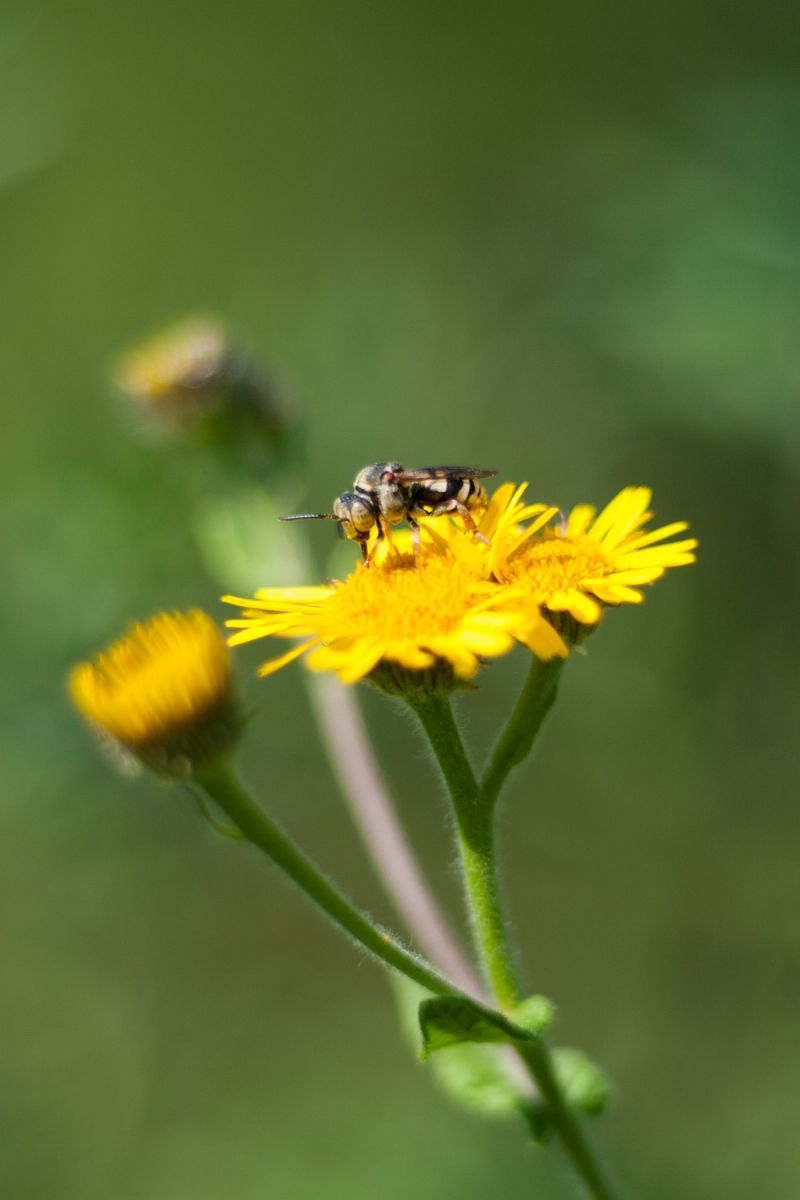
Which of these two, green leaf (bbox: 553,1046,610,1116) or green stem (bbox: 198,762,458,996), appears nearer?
green stem (bbox: 198,762,458,996)

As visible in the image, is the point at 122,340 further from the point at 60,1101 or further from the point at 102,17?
the point at 60,1101

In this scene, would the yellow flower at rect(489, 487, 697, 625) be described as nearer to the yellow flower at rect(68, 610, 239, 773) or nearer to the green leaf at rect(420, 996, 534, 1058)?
the yellow flower at rect(68, 610, 239, 773)

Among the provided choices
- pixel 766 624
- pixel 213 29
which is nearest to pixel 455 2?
pixel 213 29

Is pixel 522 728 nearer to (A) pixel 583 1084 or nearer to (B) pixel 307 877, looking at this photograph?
(B) pixel 307 877

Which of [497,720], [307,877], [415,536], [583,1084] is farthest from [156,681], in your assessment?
[497,720]

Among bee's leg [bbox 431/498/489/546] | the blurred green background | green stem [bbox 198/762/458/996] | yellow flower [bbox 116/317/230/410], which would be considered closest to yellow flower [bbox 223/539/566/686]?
bee's leg [bbox 431/498/489/546]

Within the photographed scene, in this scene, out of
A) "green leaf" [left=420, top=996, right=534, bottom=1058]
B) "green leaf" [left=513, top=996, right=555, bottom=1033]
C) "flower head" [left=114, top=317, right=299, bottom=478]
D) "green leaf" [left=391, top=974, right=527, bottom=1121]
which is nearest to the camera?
"green leaf" [left=420, top=996, right=534, bottom=1058]

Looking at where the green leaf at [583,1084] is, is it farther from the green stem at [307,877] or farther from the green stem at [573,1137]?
the green stem at [307,877]
